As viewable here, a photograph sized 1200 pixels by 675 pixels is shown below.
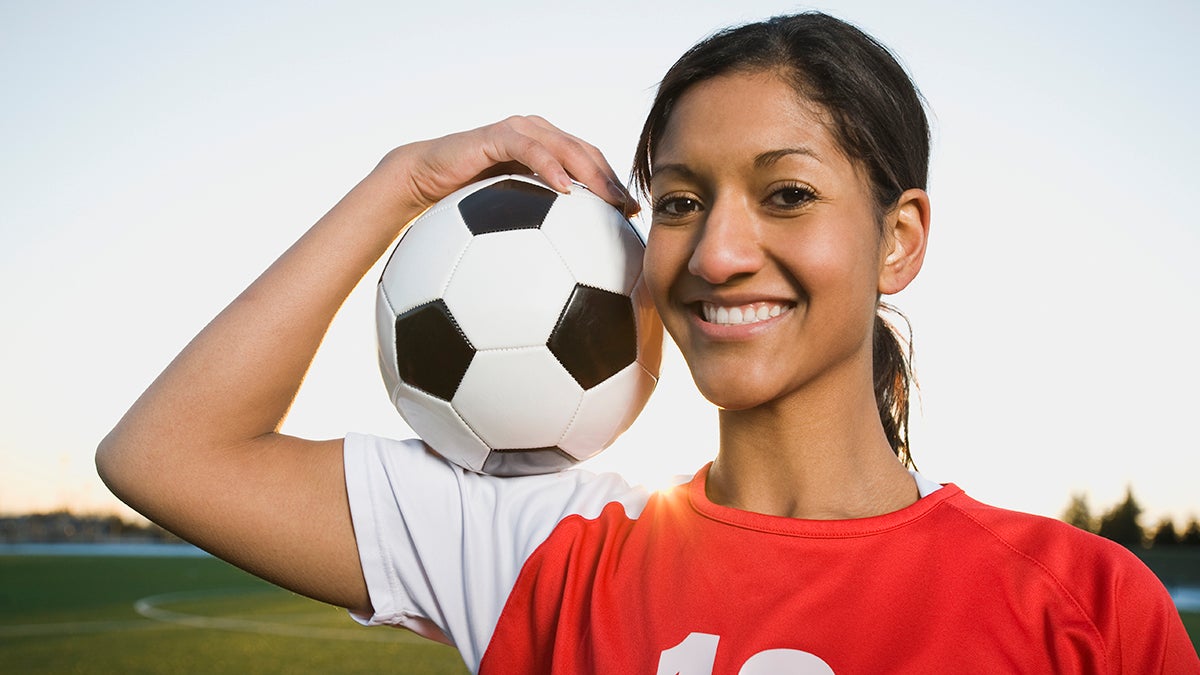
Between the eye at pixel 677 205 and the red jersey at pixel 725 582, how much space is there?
1.98 ft

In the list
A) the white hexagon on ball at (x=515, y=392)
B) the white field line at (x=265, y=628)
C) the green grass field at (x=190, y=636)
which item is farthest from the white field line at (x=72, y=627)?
the white hexagon on ball at (x=515, y=392)

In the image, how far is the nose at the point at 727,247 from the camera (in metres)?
1.85

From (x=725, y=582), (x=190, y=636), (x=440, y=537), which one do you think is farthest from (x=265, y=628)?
(x=725, y=582)

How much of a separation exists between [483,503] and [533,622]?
286 mm

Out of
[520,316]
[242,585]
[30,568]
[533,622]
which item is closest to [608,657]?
[533,622]

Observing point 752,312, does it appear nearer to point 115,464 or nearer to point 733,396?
point 733,396

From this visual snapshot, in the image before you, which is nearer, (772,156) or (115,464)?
(772,156)

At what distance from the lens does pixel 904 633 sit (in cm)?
175

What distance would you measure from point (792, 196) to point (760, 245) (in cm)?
11

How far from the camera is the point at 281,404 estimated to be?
87.9 inches

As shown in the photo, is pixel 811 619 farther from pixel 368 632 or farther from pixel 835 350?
pixel 368 632

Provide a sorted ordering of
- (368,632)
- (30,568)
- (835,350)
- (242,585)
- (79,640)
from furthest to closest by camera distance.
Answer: (30,568) → (242,585) → (368,632) → (79,640) → (835,350)

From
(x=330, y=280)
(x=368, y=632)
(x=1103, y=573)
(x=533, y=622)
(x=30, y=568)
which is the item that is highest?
(x=330, y=280)

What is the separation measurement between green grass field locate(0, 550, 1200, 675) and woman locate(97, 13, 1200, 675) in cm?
715
